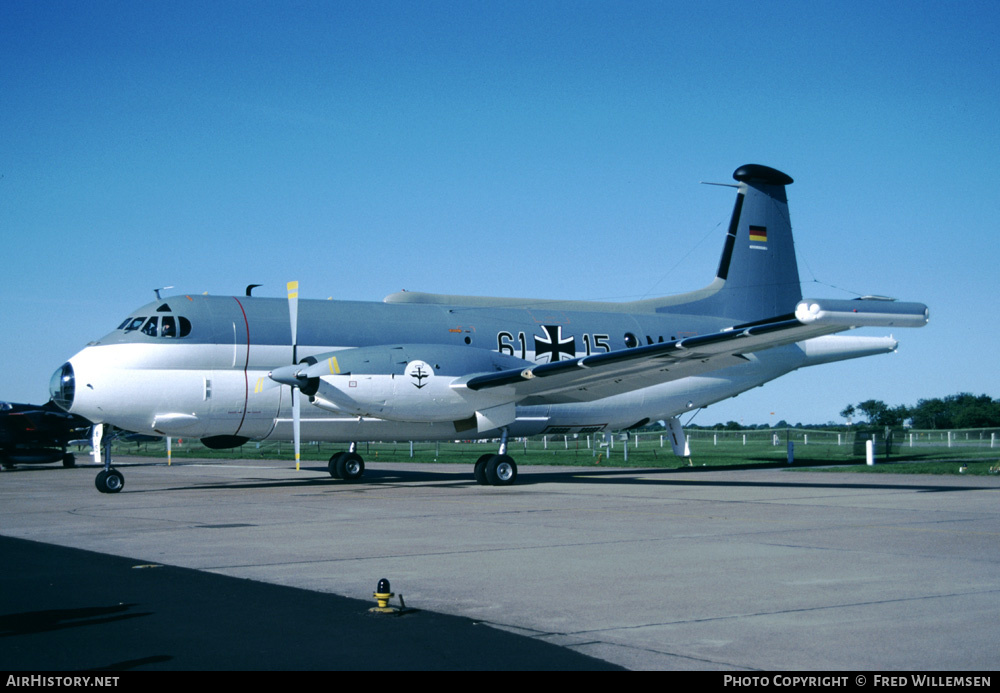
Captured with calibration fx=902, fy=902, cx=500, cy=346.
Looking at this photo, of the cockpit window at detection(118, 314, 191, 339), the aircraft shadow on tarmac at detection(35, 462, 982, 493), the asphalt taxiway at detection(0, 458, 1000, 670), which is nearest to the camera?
the asphalt taxiway at detection(0, 458, 1000, 670)

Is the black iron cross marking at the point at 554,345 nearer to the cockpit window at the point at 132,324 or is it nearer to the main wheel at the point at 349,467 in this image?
the main wheel at the point at 349,467

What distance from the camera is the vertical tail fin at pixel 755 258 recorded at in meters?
28.6

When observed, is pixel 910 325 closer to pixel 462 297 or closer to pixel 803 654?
pixel 803 654

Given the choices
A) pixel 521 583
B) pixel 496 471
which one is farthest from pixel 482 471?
pixel 521 583

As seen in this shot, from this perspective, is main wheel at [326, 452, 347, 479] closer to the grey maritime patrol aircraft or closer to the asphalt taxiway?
the grey maritime patrol aircraft

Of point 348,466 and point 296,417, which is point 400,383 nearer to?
point 296,417

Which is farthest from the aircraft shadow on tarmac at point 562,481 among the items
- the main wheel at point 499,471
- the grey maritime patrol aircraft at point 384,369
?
the grey maritime patrol aircraft at point 384,369

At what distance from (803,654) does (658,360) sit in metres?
14.4

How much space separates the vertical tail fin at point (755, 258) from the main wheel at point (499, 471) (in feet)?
31.3

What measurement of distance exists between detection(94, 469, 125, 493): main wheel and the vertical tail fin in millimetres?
16728

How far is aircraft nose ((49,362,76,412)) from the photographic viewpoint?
63.5 ft

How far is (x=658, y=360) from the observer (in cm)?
1978

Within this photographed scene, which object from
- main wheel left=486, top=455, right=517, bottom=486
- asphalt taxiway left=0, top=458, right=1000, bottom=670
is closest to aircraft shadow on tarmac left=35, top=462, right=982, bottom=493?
main wheel left=486, top=455, right=517, bottom=486
